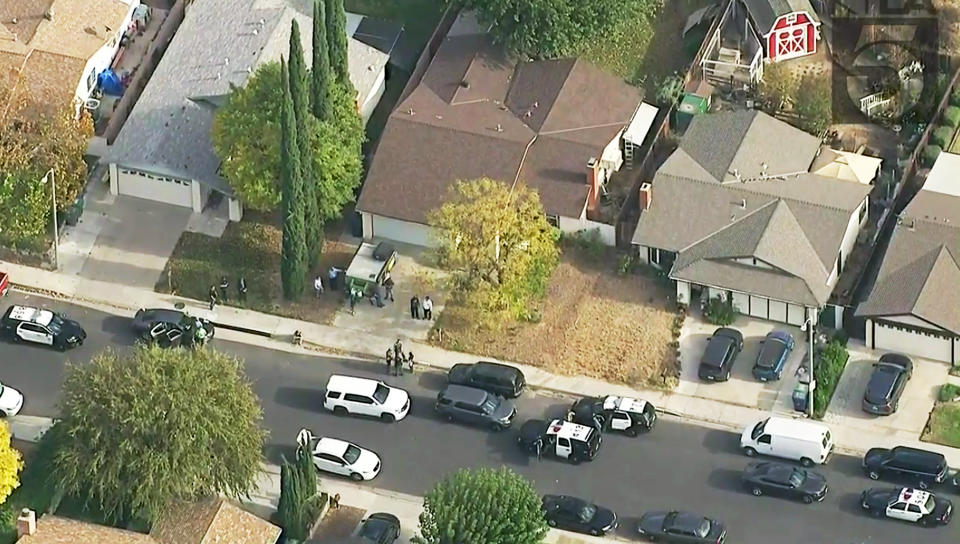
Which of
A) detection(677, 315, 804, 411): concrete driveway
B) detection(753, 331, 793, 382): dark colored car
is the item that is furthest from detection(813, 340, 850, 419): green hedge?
detection(753, 331, 793, 382): dark colored car

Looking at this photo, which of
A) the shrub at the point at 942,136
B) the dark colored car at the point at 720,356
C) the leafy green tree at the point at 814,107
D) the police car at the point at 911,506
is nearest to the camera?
the police car at the point at 911,506

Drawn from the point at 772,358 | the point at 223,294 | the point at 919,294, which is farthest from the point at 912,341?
the point at 223,294

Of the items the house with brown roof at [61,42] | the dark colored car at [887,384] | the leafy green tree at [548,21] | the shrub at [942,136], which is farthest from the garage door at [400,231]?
the shrub at [942,136]

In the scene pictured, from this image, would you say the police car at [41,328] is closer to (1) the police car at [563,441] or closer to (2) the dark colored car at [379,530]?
(2) the dark colored car at [379,530]

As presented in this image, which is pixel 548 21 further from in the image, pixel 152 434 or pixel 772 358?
pixel 152 434

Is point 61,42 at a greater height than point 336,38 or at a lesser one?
lesser

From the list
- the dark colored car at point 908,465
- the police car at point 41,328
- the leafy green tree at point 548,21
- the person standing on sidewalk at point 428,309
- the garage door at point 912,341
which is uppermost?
the leafy green tree at point 548,21
